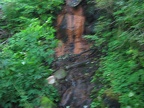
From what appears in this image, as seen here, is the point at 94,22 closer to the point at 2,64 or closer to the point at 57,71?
the point at 57,71

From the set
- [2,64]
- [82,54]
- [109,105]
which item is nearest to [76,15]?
[82,54]

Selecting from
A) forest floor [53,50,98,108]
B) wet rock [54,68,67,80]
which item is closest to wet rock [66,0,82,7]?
forest floor [53,50,98,108]

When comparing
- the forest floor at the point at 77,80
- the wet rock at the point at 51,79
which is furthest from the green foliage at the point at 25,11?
the wet rock at the point at 51,79

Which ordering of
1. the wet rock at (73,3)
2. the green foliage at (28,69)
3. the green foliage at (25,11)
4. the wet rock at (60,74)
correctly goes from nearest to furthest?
the green foliage at (28,69) < the wet rock at (60,74) < the wet rock at (73,3) < the green foliage at (25,11)

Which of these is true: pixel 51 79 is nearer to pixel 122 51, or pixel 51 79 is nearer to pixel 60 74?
pixel 60 74

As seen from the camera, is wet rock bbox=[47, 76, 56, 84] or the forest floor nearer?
the forest floor

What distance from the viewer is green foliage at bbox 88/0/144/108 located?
16.8 ft

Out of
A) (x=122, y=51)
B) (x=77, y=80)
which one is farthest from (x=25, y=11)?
(x=122, y=51)

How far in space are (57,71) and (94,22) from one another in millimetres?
1461

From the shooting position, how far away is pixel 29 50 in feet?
21.1

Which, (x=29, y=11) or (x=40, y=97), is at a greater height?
(x=29, y=11)

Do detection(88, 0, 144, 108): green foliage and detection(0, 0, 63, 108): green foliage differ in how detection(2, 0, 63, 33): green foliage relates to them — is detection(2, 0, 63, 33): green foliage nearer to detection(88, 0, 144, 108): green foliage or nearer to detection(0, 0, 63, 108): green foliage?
detection(0, 0, 63, 108): green foliage

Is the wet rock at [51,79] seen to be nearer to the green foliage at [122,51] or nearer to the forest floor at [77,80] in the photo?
the forest floor at [77,80]

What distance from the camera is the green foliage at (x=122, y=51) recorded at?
16.8 ft
